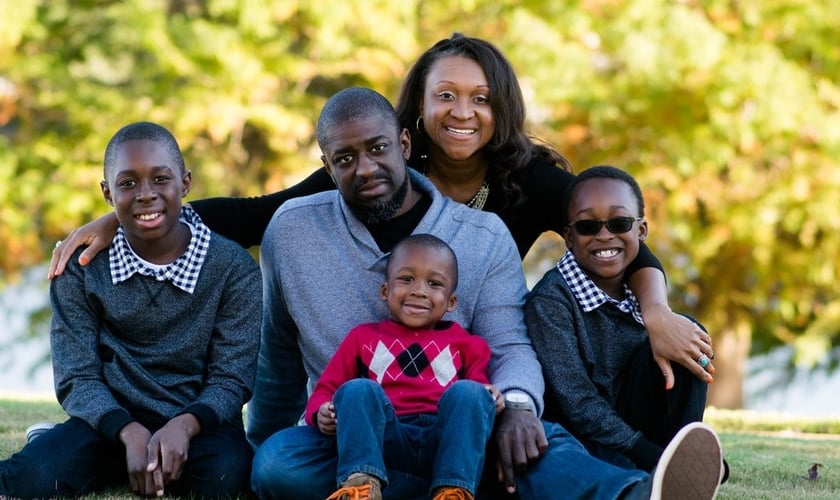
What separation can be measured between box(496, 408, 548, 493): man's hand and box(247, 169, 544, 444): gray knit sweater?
0.90ft

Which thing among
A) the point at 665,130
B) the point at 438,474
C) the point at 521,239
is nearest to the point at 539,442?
the point at 438,474

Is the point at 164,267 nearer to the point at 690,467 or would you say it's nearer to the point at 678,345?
the point at 678,345

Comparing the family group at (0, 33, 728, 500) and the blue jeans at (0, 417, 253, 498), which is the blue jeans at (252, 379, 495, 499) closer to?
the family group at (0, 33, 728, 500)

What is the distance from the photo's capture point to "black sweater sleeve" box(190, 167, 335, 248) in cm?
512

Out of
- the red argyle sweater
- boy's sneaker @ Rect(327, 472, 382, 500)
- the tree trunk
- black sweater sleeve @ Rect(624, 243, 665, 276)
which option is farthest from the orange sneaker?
the tree trunk

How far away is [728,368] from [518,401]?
10491mm

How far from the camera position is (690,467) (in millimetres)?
3783

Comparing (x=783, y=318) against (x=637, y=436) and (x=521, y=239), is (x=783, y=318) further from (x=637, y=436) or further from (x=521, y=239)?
(x=637, y=436)

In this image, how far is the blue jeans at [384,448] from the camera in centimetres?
381

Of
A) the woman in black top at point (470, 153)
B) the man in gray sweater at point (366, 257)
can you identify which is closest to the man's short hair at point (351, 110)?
the man in gray sweater at point (366, 257)

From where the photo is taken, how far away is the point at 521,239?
18.3ft

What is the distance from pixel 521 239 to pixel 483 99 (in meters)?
0.66

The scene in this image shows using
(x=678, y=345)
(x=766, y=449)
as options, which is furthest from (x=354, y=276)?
(x=766, y=449)

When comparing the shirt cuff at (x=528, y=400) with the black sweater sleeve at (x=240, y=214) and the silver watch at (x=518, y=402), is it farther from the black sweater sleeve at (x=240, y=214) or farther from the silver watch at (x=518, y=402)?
the black sweater sleeve at (x=240, y=214)
